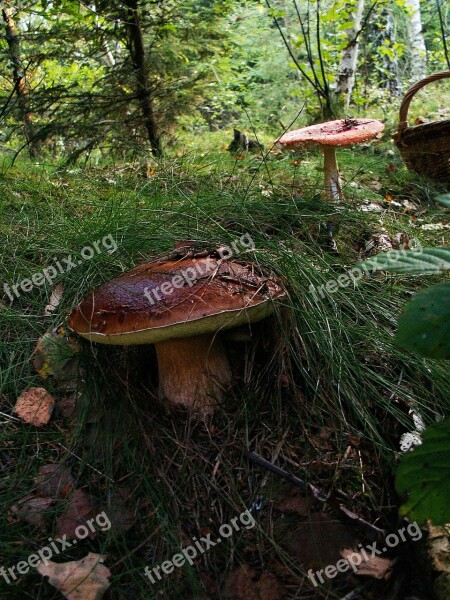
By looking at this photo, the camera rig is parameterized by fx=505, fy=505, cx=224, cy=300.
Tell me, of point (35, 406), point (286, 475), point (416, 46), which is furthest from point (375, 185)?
point (416, 46)

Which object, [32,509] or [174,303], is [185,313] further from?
[32,509]

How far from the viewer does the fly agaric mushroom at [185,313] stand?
1573 mm

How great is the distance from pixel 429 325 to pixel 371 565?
830 millimetres

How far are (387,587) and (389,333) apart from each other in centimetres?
94

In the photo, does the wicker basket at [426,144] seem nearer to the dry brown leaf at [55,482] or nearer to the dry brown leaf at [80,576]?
the dry brown leaf at [55,482]

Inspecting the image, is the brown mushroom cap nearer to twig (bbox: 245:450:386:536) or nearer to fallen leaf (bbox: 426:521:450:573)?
twig (bbox: 245:450:386:536)

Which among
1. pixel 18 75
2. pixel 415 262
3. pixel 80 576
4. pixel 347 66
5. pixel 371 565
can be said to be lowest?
pixel 371 565

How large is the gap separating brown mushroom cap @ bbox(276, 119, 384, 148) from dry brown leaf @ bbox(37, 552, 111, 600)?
266 centimetres

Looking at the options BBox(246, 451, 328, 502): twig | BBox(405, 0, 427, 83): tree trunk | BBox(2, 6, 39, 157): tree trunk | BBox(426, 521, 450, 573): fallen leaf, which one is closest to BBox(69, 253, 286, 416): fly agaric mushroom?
BBox(246, 451, 328, 502): twig

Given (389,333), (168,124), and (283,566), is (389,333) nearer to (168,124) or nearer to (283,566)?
(283,566)

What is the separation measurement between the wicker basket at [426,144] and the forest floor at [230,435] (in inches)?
77.7

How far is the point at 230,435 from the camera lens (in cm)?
185

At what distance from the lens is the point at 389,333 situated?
205 cm

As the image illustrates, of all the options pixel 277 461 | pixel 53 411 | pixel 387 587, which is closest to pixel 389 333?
pixel 277 461
